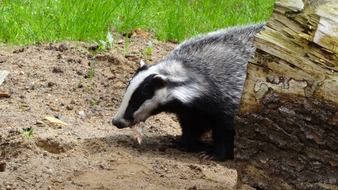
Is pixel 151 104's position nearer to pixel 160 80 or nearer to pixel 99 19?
pixel 160 80

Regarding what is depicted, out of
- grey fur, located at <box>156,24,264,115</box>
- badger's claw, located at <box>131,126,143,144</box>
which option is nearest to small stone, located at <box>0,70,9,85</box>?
badger's claw, located at <box>131,126,143,144</box>

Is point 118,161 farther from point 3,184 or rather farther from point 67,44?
point 67,44

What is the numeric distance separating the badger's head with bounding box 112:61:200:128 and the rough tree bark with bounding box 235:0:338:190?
143 cm

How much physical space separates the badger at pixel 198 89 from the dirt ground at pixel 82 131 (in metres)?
0.18

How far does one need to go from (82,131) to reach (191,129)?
0.82 meters

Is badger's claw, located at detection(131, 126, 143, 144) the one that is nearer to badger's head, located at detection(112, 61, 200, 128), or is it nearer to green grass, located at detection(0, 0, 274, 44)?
badger's head, located at detection(112, 61, 200, 128)

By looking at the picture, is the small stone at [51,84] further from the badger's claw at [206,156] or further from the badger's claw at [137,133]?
the badger's claw at [206,156]

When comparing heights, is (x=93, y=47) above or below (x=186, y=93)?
below

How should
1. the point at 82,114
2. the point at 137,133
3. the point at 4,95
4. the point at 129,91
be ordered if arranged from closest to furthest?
the point at 129,91, the point at 137,133, the point at 82,114, the point at 4,95

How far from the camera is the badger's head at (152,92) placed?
18.7ft

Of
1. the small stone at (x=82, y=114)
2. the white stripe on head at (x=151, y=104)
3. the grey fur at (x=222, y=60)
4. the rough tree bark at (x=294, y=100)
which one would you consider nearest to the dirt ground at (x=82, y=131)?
the small stone at (x=82, y=114)

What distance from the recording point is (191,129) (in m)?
6.11

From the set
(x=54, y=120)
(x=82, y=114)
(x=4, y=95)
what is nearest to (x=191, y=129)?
(x=82, y=114)

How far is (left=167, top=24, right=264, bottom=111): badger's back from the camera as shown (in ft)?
19.5
